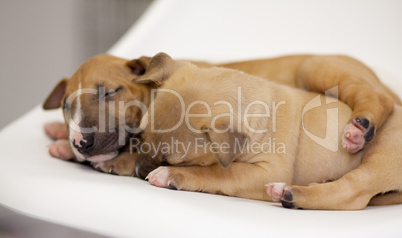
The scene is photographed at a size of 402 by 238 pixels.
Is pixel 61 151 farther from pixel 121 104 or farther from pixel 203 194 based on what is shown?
pixel 203 194

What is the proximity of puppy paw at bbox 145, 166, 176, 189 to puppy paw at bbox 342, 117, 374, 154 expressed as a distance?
870 millimetres

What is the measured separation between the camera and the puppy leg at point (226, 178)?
6.86 feet

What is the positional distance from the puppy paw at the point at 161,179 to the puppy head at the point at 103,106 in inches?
17.0

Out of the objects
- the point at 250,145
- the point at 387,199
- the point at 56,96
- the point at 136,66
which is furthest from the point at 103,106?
the point at 387,199

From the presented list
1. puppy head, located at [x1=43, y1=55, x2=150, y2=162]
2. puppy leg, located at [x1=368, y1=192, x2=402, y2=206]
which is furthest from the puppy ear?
puppy leg, located at [x1=368, y1=192, x2=402, y2=206]

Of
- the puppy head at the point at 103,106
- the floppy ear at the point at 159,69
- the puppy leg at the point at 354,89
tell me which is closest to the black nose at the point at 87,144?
the puppy head at the point at 103,106

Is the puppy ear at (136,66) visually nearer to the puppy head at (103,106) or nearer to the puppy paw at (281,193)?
the puppy head at (103,106)

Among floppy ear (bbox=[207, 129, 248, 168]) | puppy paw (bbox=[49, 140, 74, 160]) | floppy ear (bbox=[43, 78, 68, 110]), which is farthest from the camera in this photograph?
floppy ear (bbox=[43, 78, 68, 110])

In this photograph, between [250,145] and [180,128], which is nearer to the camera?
[180,128]

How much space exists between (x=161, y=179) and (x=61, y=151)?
2.83 feet

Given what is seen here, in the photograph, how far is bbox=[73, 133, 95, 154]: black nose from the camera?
235 centimetres

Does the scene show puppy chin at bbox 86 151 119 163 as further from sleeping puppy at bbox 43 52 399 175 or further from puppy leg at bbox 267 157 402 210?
puppy leg at bbox 267 157 402 210

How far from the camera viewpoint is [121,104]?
8.34 ft

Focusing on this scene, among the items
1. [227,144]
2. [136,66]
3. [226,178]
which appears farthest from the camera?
[136,66]
